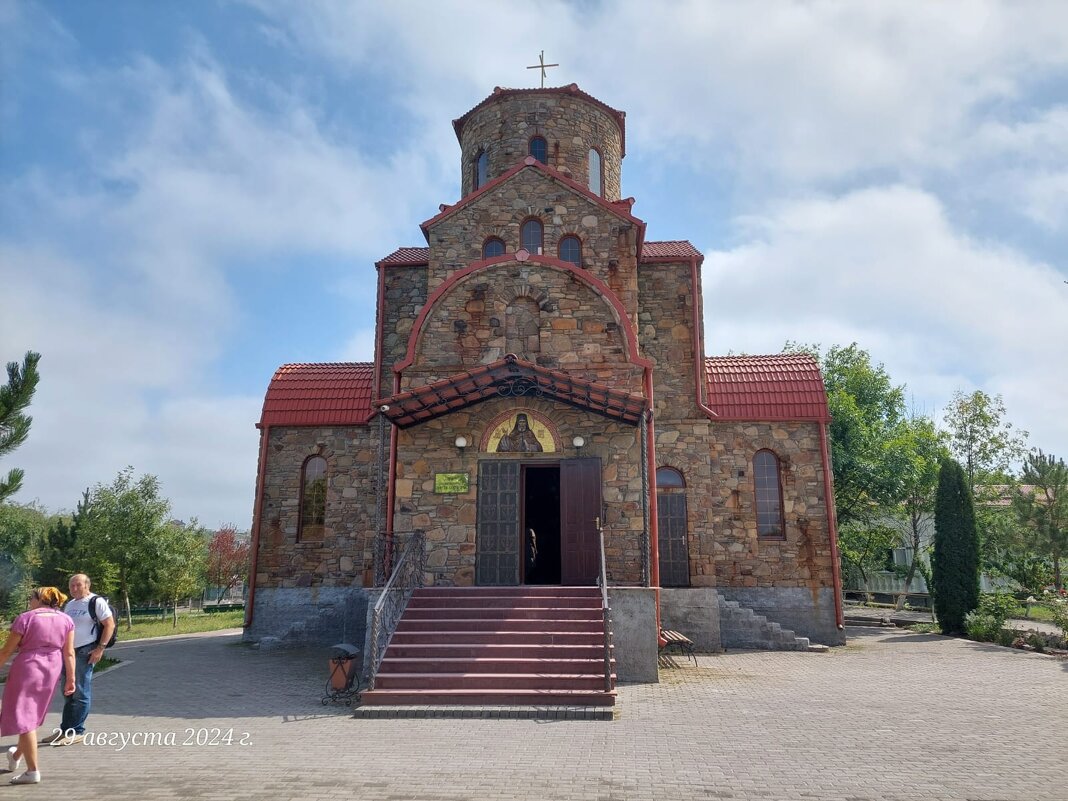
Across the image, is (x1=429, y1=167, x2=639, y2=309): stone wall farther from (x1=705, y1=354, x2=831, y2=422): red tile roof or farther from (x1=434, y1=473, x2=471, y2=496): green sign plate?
(x1=434, y1=473, x2=471, y2=496): green sign plate

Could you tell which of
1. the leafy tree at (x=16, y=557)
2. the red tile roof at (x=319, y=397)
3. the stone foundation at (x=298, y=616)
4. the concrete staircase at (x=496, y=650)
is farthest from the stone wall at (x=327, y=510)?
the leafy tree at (x=16, y=557)

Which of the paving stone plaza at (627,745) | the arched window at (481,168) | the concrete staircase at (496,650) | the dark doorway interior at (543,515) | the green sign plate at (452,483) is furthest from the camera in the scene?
the arched window at (481,168)

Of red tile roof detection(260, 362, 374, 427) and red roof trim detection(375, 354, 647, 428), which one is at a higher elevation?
red tile roof detection(260, 362, 374, 427)

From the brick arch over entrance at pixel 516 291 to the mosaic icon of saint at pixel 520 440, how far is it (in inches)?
89.7

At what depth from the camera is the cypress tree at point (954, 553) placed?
17719 mm

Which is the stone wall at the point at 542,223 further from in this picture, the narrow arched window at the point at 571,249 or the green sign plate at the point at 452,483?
the green sign plate at the point at 452,483

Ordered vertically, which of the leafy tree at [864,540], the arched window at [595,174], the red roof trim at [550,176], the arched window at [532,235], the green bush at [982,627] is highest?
the arched window at [595,174]

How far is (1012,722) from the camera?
8172 millimetres

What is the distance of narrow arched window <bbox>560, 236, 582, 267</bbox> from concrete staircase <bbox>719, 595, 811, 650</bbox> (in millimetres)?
8360

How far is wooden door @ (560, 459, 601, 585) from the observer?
39.4 feet

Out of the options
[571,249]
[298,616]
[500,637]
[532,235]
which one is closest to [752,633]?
[500,637]

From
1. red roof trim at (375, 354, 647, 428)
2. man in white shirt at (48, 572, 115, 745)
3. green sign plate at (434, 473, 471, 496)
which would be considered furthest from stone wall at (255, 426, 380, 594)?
man in white shirt at (48, 572, 115, 745)

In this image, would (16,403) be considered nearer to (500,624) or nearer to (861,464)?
(500,624)

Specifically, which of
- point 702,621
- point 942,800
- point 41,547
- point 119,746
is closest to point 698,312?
point 702,621
